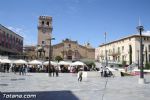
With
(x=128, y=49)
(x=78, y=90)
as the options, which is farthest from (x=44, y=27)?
(x=78, y=90)

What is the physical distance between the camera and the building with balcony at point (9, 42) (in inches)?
2589

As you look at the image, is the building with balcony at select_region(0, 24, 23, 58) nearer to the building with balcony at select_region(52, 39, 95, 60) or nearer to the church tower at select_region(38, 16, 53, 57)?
the church tower at select_region(38, 16, 53, 57)

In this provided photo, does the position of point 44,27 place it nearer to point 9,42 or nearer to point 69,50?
point 9,42

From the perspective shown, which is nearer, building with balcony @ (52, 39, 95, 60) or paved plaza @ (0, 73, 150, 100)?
paved plaza @ (0, 73, 150, 100)

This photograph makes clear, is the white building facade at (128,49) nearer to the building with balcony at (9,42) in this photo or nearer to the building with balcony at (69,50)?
the building with balcony at (69,50)

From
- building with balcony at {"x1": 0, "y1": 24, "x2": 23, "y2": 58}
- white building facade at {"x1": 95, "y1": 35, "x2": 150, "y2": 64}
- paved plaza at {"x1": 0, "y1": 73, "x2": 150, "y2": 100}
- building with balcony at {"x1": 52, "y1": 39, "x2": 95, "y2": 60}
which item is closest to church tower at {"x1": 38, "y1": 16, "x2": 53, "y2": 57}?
building with balcony at {"x1": 0, "y1": 24, "x2": 23, "y2": 58}

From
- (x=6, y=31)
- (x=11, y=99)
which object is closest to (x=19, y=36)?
(x=6, y=31)

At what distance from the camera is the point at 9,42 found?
A: 72.9 meters

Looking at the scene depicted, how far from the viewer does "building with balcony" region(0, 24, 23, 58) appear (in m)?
65.8

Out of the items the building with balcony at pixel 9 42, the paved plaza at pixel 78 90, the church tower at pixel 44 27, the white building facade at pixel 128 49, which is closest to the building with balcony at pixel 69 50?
the church tower at pixel 44 27

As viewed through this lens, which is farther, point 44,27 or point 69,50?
point 69,50

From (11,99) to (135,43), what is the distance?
65.7 m

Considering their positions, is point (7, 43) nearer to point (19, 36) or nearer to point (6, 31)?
point (6, 31)

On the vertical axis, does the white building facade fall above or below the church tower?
below
